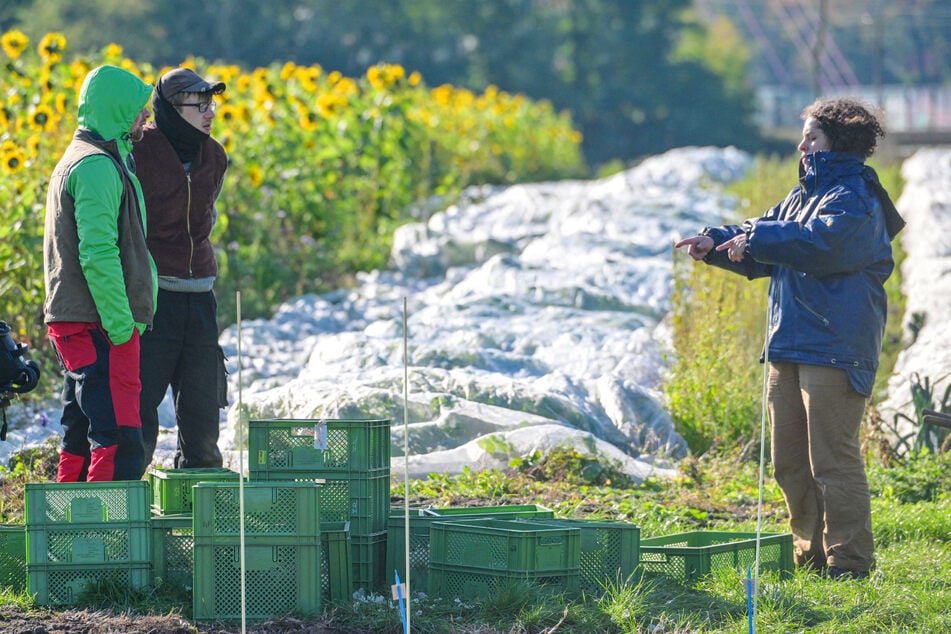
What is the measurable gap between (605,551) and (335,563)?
839mm

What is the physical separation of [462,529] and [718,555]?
0.92m

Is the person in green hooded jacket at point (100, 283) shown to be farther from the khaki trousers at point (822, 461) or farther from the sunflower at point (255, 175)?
the sunflower at point (255, 175)

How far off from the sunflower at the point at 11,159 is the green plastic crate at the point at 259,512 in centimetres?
418

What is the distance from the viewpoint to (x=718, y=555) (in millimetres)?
4617

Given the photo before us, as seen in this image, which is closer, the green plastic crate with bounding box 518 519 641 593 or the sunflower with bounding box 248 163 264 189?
the green plastic crate with bounding box 518 519 641 593

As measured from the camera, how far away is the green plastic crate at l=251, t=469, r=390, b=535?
14.2 ft

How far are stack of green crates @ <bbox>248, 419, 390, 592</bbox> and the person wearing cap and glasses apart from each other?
598 mm

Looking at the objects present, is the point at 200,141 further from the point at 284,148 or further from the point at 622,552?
the point at 284,148

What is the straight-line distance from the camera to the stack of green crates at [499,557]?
4.20 meters

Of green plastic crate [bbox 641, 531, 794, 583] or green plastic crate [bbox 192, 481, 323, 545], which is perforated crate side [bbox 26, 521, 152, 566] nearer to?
green plastic crate [bbox 192, 481, 323, 545]

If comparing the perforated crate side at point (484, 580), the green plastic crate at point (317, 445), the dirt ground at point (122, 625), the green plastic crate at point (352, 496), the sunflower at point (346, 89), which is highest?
the sunflower at point (346, 89)

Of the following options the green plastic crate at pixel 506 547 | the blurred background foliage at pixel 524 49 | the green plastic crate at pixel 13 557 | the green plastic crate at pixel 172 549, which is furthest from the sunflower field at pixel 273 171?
the blurred background foliage at pixel 524 49

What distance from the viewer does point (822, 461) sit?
468 cm

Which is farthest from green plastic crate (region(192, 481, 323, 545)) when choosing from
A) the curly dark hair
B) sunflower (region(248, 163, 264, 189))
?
sunflower (region(248, 163, 264, 189))
